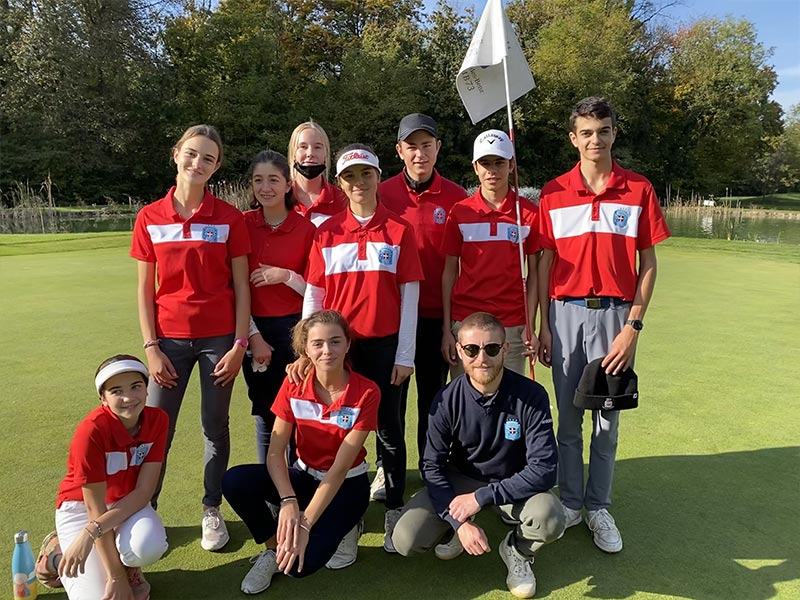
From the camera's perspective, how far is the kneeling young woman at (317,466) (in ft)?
8.02

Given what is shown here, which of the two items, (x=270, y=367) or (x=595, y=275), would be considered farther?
(x=270, y=367)

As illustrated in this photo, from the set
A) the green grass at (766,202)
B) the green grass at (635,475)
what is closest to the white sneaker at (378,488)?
the green grass at (635,475)

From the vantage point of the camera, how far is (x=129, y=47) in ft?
96.9

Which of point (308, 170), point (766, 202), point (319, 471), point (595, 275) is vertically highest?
point (766, 202)

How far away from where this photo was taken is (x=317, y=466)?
267 cm

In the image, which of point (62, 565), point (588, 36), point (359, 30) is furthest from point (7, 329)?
point (359, 30)

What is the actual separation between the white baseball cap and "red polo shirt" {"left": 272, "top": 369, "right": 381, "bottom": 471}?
122 centimetres

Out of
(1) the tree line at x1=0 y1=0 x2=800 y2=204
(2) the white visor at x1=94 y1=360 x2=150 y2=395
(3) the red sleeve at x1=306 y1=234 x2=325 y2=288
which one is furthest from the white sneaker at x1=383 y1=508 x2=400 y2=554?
(1) the tree line at x1=0 y1=0 x2=800 y2=204

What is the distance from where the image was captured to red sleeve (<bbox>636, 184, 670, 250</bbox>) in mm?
2764

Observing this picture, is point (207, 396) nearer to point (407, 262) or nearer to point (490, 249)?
point (407, 262)

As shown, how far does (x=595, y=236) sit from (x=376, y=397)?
3.98 feet

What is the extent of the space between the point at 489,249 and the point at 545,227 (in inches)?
11.3

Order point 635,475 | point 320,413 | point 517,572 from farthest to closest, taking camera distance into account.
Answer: point 635,475
point 320,413
point 517,572

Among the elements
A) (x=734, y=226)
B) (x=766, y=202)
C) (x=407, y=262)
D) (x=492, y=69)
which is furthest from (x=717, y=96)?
(x=407, y=262)
